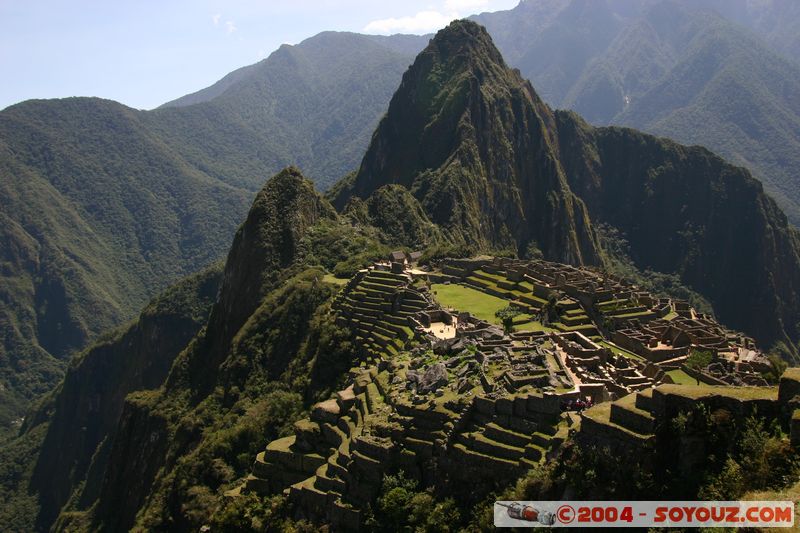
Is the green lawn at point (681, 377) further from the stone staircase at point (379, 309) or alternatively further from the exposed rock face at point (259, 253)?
the exposed rock face at point (259, 253)

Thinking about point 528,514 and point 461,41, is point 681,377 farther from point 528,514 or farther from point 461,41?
point 461,41

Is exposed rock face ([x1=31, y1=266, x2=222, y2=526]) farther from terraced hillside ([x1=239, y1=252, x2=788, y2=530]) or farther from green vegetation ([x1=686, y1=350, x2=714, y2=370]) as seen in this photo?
green vegetation ([x1=686, y1=350, x2=714, y2=370])

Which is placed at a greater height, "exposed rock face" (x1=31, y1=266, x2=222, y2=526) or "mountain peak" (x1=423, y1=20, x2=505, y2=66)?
→ "mountain peak" (x1=423, y1=20, x2=505, y2=66)

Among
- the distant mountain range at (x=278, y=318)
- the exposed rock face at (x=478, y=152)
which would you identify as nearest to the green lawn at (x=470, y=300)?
the distant mountain range at (x=278, y=318)

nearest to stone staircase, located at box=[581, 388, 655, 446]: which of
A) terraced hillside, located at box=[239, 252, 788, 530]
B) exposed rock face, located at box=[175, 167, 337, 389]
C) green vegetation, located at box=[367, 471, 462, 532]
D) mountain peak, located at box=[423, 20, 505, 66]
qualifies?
terraced hillside, located at box=[239, 252, 788, 530]

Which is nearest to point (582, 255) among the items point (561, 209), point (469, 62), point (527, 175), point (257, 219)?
point (561, 209)

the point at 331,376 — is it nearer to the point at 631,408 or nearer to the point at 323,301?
the point at 323,301
